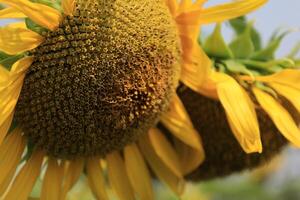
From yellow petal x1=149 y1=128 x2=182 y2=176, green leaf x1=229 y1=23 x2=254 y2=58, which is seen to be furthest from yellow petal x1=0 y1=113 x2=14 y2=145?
green leaf x1=229 y1=23 x2=254 y2=58

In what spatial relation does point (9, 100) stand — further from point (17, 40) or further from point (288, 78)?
point (288, 78)

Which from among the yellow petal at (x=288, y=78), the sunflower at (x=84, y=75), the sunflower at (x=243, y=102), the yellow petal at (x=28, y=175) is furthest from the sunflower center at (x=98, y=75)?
the yellow petal at (x=288, y=78)

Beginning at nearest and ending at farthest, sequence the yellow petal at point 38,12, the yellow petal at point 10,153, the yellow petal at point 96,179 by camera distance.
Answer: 1. the yellow petal at point 38,12
2. the yellow petal at point 10,153
3. the yellow petal at point 96,179

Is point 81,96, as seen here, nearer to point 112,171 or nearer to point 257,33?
point 112,171

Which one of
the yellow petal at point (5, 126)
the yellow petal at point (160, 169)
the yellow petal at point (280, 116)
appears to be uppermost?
the yellow petal at point (5, 126)

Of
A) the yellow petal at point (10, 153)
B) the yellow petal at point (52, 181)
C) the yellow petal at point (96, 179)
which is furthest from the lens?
the yellow petal at point (96, 179)

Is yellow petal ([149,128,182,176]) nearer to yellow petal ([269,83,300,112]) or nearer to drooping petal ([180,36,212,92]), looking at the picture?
drooping petal ([180,36,212,92])

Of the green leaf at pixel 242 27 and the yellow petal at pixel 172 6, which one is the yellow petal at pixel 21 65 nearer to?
the yellow petal at pixel 172 6
